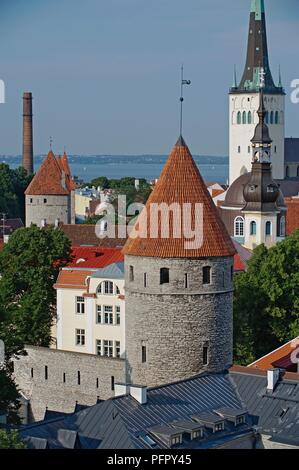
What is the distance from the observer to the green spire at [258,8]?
245 feet

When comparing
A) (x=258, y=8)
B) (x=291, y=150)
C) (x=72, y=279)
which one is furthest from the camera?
(x=291, y=150)

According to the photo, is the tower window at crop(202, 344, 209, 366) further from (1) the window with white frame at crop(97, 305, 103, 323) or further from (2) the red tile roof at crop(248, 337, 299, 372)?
(1) the window with white frame at crop(97, 305, 103, 323)

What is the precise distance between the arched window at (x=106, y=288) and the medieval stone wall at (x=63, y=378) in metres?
2.62

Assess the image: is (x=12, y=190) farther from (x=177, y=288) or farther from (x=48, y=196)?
(x=177, y=288)

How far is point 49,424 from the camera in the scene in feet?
69.0

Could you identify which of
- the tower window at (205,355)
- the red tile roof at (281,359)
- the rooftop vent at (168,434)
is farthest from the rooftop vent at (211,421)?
the red tile roof at (281,359)

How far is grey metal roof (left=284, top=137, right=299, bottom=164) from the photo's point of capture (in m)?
83.5

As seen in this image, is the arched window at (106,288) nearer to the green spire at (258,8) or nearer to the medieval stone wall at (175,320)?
the medieval stone wall at (175,320)

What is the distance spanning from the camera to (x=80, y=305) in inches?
1272

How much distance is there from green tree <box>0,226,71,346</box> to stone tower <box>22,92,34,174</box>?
41.6 m

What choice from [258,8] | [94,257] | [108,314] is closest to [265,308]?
[108,314]

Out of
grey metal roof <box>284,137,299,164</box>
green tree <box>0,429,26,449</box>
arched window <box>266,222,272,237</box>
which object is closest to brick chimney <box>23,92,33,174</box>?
grey metal roof <box>284,137,299,164</box>

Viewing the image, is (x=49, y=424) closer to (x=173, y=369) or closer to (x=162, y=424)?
(x=162, y=424)

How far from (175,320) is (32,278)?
9.41 metres
